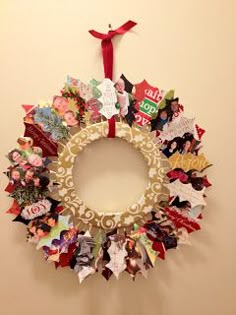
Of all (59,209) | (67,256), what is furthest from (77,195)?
(67,256)

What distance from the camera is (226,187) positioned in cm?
108

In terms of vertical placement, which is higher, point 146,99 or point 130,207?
point 146,99

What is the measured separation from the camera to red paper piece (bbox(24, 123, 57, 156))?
0.99m

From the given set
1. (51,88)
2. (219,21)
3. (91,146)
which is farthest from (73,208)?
(219,21)

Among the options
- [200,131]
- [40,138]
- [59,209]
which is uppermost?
[200,131]

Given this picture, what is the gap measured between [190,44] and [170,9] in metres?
0.11

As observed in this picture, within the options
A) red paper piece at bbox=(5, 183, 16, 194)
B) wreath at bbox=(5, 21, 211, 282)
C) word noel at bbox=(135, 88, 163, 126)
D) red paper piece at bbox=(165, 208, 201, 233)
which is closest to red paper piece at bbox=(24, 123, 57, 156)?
wreath at bbox=(5, 21, 211, 282)

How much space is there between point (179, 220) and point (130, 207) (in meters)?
0.14

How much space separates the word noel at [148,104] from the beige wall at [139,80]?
0.16ft

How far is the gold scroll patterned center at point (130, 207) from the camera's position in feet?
3.29

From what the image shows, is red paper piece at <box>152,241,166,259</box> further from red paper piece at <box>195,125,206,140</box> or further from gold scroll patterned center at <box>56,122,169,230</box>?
red paper piece at <box>195,125,206,140</box>

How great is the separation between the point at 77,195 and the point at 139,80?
1.19ft

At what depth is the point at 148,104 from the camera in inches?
40.0

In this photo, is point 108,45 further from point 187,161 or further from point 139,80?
point 187,161
